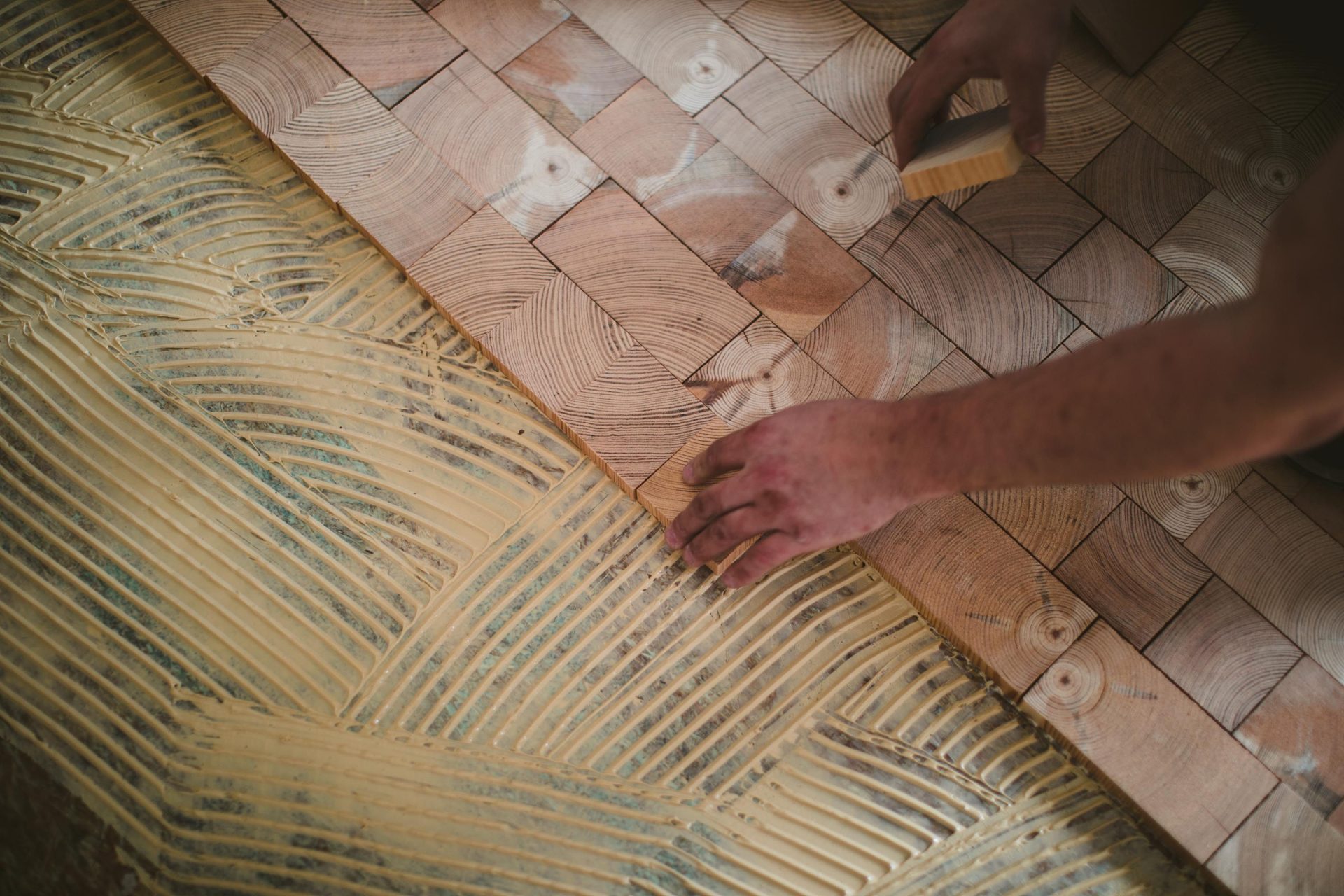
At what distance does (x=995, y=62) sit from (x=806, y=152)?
0.96 ft

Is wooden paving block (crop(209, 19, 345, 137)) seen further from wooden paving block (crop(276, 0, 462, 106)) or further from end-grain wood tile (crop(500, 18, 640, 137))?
end-grain wood tile (crop(500, 18, 640, 137))

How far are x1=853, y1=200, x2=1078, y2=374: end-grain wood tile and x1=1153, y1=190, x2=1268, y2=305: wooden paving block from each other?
19 cm

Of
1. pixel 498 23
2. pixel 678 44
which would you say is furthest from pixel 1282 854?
pixel 498 23

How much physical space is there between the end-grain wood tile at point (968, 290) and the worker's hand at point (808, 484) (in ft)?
0.95

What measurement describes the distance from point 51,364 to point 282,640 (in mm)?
510

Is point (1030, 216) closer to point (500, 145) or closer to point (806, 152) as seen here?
point (806, 152)

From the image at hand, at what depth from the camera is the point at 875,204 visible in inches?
51.8

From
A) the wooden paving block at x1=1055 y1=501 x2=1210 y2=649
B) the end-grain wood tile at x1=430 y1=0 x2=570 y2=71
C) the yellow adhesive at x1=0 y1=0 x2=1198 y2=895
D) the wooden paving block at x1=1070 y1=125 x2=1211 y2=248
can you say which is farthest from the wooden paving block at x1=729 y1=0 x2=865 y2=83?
the wooden paving block at x1=1055 y1=501 x2=1210 y2=649

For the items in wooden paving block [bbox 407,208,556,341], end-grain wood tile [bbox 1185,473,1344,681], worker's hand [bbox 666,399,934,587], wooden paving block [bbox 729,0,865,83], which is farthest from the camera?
wooden paving block [bbox 729,0,865,83]

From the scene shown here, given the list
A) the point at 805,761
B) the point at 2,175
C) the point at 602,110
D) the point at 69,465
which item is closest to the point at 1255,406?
the point at 805,761

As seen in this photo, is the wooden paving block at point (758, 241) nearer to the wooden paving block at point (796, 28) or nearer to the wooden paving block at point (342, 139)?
the wooden paving block at point (796, 28)

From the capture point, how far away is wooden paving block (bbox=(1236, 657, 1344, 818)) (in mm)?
1108

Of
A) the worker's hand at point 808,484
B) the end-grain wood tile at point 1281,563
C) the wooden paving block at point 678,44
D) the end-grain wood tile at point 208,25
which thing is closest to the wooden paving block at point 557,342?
the worker's hand at point 808,484

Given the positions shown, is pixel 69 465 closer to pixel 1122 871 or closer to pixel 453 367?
pixel 453 367
